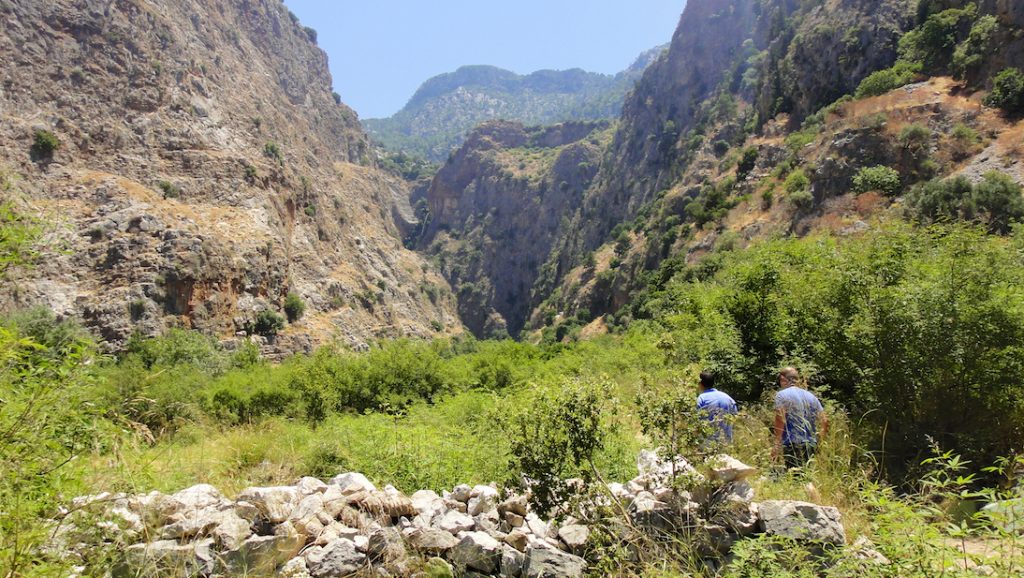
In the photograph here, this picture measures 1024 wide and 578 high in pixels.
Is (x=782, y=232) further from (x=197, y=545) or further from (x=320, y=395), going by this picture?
(x=197, y=545)

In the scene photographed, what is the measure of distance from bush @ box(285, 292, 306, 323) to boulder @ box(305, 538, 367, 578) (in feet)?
134

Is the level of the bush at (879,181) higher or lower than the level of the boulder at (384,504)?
lower

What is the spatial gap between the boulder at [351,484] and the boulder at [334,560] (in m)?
0.75

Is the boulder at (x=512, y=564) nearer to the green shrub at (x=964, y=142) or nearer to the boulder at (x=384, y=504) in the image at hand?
the boulder at (x=384, y=504)

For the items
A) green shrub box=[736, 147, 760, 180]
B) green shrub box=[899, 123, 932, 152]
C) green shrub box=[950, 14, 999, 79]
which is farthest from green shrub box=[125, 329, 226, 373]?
green shrub box=[950, 14, 999, 79]

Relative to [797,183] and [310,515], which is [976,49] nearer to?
[797,183]

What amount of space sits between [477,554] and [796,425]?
11.2 ft

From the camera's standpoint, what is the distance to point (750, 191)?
38906mm

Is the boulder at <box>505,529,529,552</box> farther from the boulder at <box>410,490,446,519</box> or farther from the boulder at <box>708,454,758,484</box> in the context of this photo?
the boulder at <box>708,454,758,484</box>

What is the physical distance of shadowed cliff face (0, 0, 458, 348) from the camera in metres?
32.9

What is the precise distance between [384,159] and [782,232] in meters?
102

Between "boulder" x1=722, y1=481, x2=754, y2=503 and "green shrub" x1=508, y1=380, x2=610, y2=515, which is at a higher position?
"green shrub" x1=508, y1=380, x2=610, y2=515

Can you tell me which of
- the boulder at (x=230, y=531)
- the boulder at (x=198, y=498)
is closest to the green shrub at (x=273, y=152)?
the boulder at (x=198, y=498)

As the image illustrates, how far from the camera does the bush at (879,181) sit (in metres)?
24.5
